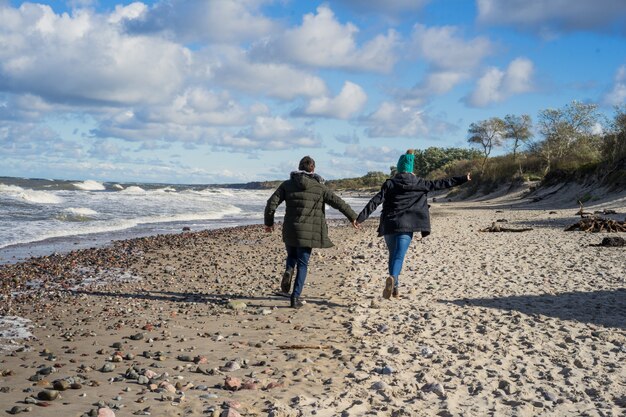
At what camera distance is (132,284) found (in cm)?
1060

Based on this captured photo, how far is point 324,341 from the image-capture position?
21.0ft

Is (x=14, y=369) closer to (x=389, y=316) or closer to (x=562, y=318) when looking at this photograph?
(x=389, y=316)

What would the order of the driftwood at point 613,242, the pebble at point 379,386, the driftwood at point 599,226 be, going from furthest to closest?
the driftwood at point 599,226 → the driftwood at point 613,242 → the pebble at point 379,386

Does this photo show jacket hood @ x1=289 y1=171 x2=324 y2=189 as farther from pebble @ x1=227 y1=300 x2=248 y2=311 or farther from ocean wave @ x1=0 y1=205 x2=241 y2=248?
ocean wave @ x1=0 y1=205 x2=241 y2=248

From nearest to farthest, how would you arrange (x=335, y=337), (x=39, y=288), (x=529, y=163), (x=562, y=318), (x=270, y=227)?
(x=335, y=337)
(x=562, y=318)
(x=270, y=227)
(x=39, y=288)
(x=529, y=163)

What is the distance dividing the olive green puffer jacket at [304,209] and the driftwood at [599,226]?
40.0 feet

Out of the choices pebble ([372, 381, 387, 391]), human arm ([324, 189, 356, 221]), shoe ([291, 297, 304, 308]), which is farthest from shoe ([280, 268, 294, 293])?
pebble ([372, 381, 387, 391])

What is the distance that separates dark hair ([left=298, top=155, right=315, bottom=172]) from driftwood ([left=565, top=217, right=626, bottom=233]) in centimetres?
1235

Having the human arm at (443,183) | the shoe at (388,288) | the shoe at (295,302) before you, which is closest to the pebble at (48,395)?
the shoe at (295,302)

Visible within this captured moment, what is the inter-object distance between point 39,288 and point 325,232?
562 centimetres

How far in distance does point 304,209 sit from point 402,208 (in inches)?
54.4

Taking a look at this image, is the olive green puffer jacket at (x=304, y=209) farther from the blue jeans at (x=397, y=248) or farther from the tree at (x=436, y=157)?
the tree at (x=436, y=157)

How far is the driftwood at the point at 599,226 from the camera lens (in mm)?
16797

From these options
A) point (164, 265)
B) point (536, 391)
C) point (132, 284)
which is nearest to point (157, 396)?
point (536, 391)
